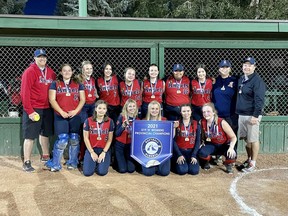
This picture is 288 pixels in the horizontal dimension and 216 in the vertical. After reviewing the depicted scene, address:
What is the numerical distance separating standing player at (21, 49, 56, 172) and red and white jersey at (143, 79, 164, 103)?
1407mm

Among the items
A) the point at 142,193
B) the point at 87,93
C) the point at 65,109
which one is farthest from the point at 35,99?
the point at 142,193

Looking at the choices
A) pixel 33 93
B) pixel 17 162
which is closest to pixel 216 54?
pixel 33 93

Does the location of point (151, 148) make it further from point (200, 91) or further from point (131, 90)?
point (200, 91)

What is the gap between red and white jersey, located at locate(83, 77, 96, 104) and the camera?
545 centimetres

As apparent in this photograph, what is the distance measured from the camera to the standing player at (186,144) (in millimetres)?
5141

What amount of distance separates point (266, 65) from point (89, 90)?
3.65m

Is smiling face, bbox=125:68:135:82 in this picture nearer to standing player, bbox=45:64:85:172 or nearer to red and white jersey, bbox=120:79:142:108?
red and white jersey, bbox=120:79:142:108

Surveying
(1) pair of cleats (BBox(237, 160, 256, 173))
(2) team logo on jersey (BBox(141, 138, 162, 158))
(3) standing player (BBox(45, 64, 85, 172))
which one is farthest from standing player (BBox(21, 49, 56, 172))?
(1) pair of cleats (BBox(237, 160, 256, 173))

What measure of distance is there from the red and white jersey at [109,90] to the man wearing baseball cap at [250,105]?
1.86 metres

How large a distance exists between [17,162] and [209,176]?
3050 millimetres

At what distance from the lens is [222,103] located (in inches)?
219

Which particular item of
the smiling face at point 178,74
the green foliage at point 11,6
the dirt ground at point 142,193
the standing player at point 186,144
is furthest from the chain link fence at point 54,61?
the green foliage at point 11,6

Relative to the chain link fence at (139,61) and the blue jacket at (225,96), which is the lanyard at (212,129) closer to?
the blue jacket at (225,96)

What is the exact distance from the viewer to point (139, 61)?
6.95 metres
